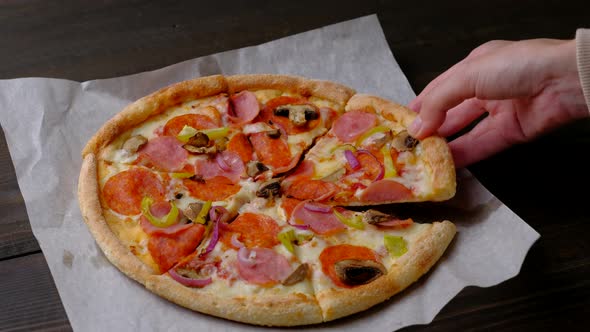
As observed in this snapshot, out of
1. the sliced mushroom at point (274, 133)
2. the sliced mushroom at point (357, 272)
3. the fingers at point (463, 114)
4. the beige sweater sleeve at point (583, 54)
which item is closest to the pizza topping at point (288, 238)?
the sliced mushroom at point (357, 272)

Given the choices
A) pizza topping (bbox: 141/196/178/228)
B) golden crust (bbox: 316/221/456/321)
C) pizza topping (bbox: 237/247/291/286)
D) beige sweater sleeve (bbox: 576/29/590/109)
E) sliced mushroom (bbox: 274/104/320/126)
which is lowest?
golden crust (bbox: 316/221/456/321)

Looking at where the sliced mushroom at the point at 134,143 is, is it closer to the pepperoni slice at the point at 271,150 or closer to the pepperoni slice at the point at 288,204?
the pepperoni slice at the point at 271,150

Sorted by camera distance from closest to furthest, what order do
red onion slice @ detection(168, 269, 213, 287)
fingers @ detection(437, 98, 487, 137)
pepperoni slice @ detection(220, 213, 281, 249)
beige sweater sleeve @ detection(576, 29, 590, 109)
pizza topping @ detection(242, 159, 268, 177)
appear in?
1. red onion slice @ detection(168, 269, 213, 287)
2. beige sweater sleeve @ detection(576, 29, 590, 109)
3. pepperoni slice @ detection(220, 213, 281, 249)
4. pizza topping @ detection(242, 159, 268, 177)
5. fingers @ detection(437, 98, 487, 137)

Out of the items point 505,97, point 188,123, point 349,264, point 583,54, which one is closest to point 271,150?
point 188,123

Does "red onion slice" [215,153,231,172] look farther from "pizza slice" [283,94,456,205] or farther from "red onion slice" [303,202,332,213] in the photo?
"red onion slice" [303,202,332,213]

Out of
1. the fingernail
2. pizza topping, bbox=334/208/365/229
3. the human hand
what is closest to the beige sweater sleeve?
the human hand

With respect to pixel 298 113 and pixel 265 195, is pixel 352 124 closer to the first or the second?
pixel 298 113
